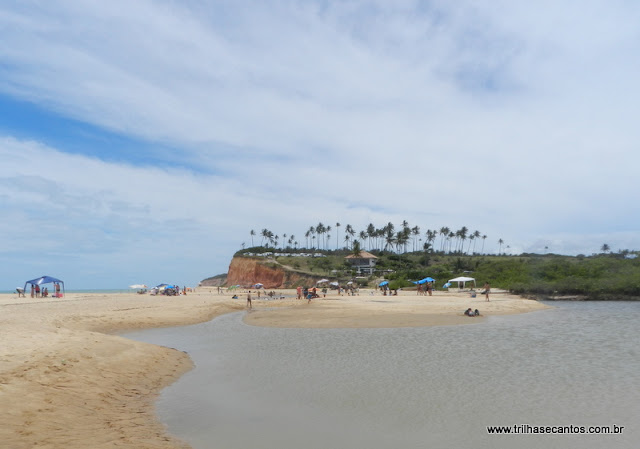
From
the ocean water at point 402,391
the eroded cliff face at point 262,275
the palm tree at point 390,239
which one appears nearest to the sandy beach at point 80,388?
the ocean water at point 402,391

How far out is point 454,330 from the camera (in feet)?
78.3

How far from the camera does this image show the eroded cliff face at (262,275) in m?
99.2

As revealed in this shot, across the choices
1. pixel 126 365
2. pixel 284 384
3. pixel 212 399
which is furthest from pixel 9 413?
pixel 284 384

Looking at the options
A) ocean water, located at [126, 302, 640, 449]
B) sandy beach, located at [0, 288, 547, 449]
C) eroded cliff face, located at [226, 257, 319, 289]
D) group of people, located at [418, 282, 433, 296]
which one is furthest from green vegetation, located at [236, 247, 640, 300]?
sandy beach, located at [0, 288, 547, 449]

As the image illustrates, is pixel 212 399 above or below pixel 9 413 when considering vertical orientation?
below

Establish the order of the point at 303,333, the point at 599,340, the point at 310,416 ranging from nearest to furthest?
the point at 310,416 → the point at 599,340 → the point at 303,333

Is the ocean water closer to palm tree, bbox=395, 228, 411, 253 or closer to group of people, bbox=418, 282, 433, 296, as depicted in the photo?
group of people, bbox=418, 282, 433, 296

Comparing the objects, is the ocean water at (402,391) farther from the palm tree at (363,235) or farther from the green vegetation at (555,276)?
the palm tree at (363,235)

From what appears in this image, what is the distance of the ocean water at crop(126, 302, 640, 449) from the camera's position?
8.62m

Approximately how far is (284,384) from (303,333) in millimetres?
11017

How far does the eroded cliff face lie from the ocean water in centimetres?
7560

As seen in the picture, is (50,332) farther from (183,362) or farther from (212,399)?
(212,399)

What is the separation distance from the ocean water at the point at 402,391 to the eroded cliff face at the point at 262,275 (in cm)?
7560

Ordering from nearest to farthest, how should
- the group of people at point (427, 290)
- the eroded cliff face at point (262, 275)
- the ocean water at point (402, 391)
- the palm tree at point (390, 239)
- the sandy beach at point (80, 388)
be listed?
the sandy beach at point (80, 388)
the ocean water at point (402, 391)
the group of people at point (427, 290)
the eroded cliff face at point (262, 275)
the palm tree at point (390, 239)
